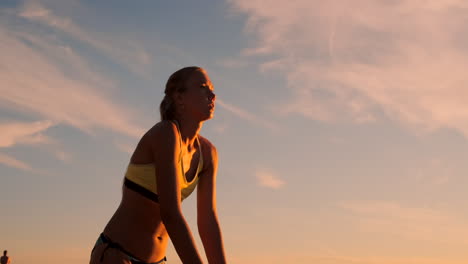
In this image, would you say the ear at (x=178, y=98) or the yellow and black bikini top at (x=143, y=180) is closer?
the yellow and black bikini top at (x=143, y=180)

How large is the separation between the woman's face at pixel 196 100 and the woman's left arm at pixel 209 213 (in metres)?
0.57

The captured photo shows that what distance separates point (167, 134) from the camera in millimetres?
5832

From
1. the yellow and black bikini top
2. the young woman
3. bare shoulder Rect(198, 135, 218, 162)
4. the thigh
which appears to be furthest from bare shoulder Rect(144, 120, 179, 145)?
the thigh

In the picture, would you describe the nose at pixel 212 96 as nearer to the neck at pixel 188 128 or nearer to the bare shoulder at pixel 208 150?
the neck at pixel 188 128

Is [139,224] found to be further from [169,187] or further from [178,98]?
[178,98]

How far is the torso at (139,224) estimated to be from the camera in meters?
5.88

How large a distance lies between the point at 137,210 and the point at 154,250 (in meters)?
0.39

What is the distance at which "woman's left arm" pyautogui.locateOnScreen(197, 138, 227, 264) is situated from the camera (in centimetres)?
659

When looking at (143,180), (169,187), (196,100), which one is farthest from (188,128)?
(169,187)

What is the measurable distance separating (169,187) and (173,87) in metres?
1.09

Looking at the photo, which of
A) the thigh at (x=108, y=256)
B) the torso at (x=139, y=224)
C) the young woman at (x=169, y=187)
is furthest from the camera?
the torso at (x=139, y=224)

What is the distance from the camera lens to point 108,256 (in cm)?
580

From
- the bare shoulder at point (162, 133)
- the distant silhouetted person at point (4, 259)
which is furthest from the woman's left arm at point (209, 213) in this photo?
the distant silhouetted person at point (4, 259)

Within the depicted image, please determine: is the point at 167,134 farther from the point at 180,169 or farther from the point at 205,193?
the point at 205,193
